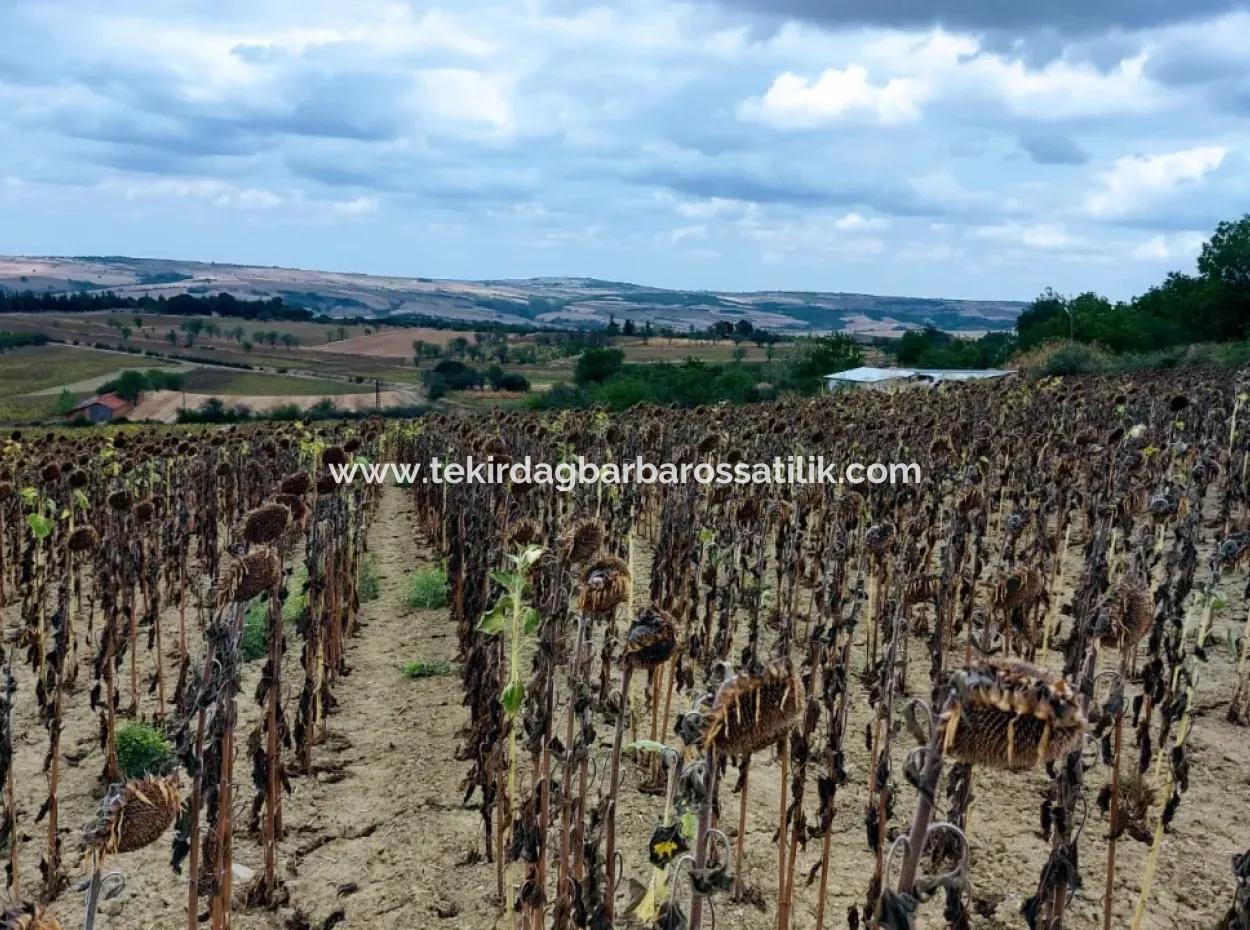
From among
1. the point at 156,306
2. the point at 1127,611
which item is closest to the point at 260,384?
the point at 1127,611

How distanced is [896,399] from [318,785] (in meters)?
15.4

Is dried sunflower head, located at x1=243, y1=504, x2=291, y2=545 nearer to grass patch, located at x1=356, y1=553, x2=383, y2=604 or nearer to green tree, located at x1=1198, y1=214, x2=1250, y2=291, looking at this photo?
grass patch, located at x1=356, y1=553, x2=383, y2=604

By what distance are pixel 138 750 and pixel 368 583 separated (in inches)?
215

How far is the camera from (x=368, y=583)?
12125mm

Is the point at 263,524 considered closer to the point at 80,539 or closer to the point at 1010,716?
the point at 1010,716

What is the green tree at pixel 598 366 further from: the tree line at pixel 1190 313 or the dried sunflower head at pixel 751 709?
the dried sunflower head at pixel 751 709

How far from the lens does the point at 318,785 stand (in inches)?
258

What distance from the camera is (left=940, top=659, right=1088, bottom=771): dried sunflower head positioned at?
187cm

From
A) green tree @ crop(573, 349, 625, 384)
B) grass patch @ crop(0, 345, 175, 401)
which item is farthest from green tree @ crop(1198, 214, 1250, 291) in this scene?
grass patch @ crop(0, 345, 175, 401)

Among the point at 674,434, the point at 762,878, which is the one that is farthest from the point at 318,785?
the point at 674,434

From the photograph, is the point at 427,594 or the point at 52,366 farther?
the point at 52,366

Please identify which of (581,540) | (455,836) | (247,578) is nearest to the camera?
(247,578)

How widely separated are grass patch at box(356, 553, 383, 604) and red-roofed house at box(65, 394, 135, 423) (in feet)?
177

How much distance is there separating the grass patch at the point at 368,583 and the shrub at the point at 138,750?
4263mm
